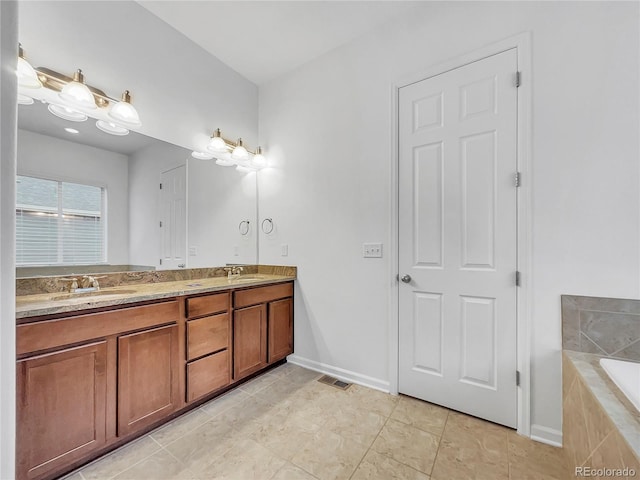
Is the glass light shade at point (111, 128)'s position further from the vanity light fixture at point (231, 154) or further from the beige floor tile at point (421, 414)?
the beige floor tile at point (421, 414)

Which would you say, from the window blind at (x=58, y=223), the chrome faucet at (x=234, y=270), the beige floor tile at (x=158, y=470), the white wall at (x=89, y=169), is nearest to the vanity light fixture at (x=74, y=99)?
the white wall at (x=89, y=169)

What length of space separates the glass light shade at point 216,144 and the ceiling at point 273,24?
795 millimetres

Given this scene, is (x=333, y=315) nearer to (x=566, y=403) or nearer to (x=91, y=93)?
(x=566, y=403)

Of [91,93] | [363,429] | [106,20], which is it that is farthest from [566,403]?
[106,20]

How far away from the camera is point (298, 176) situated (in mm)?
2637

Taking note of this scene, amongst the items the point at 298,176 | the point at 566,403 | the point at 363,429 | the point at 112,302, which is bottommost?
the point at 363,429

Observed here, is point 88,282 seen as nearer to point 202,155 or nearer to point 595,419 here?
point 202,155

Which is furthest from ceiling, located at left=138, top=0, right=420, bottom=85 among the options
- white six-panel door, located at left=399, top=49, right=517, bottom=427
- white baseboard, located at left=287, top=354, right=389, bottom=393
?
white baseboard, located at left=287, top=354, right=389, bottom=393

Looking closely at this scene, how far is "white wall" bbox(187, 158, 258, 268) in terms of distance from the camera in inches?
96.9

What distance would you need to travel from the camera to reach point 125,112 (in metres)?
1.86

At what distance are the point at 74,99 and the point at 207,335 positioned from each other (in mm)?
1691

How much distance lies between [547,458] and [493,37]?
2.49m

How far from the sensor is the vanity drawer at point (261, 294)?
2.15 metres

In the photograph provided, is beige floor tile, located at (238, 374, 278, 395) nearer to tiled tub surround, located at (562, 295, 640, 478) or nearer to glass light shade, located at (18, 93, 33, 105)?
tiled tub surround, located at (562, 295, 640, 478)
